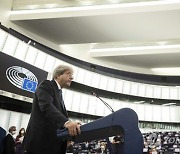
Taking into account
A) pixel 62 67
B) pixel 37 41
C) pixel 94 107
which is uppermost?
pixel 37 41

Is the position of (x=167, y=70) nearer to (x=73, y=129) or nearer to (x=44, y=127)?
(x=44, y=127)

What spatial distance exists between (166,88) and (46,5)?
6.00 metres

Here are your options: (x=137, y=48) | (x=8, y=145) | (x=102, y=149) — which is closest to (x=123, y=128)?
(x=8, y=145)

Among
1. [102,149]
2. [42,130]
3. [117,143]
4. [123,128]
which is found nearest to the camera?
[123,128]

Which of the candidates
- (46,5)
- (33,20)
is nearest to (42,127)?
(46,5)

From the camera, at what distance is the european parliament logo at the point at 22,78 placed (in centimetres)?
531

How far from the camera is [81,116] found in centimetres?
796

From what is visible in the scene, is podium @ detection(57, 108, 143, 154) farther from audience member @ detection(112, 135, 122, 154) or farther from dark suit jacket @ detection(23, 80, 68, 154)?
dark suit jacket @ detection(23, 80, 68, 154)

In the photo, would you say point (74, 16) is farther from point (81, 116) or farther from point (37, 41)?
point (81, 116)

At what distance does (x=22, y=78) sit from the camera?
18.5ft

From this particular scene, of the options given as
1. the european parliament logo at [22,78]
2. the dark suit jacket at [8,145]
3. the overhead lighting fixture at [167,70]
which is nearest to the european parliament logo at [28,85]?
the european parliament logo at [22,78]

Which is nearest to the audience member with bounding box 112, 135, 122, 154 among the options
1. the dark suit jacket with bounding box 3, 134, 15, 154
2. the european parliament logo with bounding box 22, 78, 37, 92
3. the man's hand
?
the man's hand

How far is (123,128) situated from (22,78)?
4.68m

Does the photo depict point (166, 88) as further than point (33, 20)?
Yes
